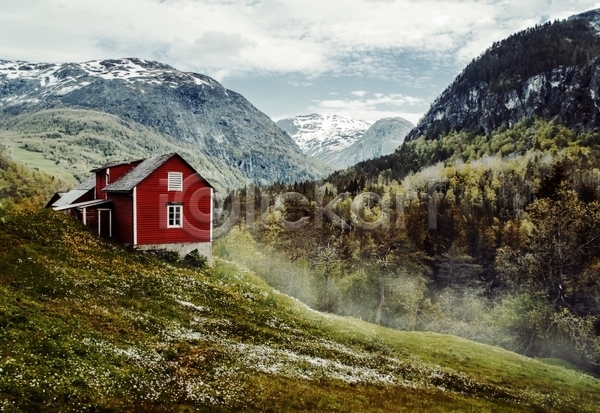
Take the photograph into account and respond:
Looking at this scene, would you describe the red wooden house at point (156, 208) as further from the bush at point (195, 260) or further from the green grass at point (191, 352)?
the green grass at point (191, 352)

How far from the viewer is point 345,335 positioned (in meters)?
40.0

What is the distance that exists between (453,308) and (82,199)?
7745 centimetres

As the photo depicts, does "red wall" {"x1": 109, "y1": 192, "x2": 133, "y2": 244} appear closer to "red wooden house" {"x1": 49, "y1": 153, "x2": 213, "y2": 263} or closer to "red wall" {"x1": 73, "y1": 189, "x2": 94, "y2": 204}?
"red wooden house" {"x1": 49, "y1": 153, "x2": 213, "y2": 263}

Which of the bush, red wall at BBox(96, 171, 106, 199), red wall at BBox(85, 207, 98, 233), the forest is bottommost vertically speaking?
the forest

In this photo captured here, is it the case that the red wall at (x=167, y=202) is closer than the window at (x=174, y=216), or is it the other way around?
the red wall at (x=167, y=202)

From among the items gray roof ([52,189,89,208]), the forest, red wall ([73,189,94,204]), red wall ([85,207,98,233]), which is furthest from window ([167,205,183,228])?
the forest

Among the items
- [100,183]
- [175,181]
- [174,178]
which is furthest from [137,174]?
[100,183]

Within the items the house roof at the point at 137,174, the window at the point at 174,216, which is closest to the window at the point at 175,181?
the house roof at the point at 137,174

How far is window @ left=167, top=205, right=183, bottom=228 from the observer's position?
49938 mm

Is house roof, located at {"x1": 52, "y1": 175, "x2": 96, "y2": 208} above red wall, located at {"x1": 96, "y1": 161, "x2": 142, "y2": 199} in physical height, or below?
below

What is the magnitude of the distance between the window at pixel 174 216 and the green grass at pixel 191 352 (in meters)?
5.51

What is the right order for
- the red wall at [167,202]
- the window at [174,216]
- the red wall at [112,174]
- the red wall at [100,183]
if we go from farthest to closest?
the red wall at [100,183], the red wall at [112,174], the window at [174,216], the red wall at [167,202]

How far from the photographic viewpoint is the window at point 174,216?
49.9m

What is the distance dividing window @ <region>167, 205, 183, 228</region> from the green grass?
5511mm
